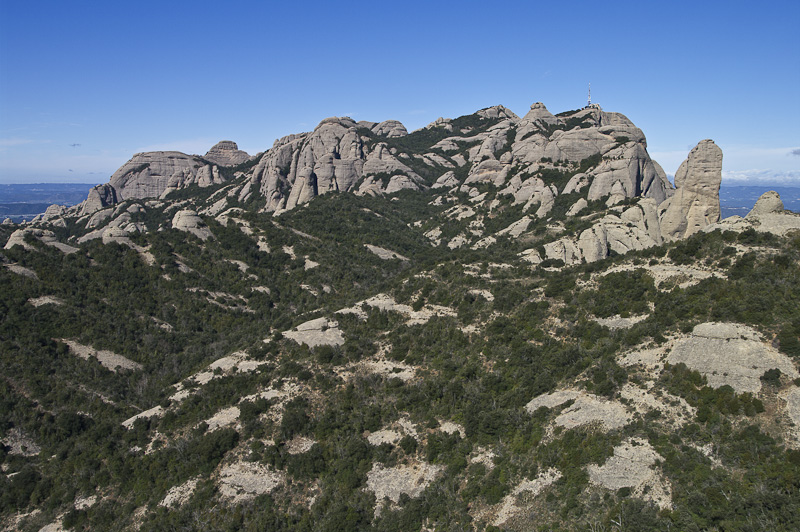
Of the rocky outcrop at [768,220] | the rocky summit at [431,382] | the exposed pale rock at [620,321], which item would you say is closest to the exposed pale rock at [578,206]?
the rocky summit at [431,382]

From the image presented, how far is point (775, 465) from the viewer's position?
2600 cm

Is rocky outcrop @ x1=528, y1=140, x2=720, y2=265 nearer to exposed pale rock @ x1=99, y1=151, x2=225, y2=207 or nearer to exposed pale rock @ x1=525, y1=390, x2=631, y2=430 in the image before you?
exposed pale rock @ x1=525, y1=390, x2=631, y2=430

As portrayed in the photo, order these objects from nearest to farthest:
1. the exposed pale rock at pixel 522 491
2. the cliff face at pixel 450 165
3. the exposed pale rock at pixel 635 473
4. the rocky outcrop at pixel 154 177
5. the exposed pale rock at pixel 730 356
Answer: the exposed pale rock at pixel 635 473, the exposed pale rock at pixel 522 491, the exposed pale rock at pixel 730 356, the cliff face at pixel 450 165, the rocky outcrop at pixel 154 177

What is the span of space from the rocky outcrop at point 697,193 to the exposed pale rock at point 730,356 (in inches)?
1384

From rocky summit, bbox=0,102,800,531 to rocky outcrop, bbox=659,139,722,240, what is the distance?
0.39 meters

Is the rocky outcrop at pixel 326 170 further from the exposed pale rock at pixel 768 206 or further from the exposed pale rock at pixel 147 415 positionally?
the exposed pale rock at pixel 768 206

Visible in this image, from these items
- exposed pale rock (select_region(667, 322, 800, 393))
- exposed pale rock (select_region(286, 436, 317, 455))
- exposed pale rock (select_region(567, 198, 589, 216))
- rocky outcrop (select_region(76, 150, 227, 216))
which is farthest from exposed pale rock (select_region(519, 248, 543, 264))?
rocky outcrop (select_region(76, 150, 227, 216))

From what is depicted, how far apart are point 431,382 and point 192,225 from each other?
7644cm

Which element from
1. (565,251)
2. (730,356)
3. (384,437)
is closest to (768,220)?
(730,356)

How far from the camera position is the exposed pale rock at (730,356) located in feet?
103

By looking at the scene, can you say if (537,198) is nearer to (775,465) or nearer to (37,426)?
(775,465)

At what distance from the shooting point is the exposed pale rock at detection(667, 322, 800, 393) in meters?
31.5

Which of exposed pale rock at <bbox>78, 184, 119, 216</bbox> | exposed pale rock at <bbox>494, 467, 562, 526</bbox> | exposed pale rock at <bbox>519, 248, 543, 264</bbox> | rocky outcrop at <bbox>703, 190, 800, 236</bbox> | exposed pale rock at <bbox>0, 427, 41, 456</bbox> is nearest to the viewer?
exposed pale rock at <bbox>494, 467, 562, 526</bbox>

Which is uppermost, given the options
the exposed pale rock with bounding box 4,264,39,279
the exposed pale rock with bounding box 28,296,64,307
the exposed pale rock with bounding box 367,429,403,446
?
the exposed pale rock with bounding box 4,264,39,279
